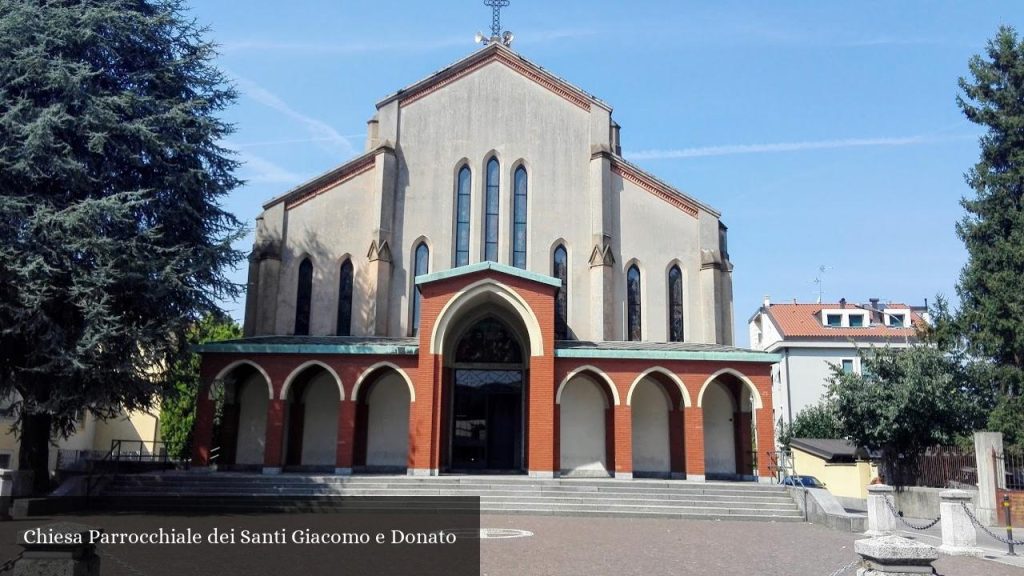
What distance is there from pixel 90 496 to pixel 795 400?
1545 inches

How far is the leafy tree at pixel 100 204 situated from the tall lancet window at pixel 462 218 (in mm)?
7836

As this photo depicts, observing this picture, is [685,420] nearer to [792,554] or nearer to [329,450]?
[792,554]

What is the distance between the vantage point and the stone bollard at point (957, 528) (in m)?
13.7

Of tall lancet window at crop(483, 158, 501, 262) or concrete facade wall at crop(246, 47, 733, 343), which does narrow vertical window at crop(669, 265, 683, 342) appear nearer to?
concrete facade wall at crop(246, 47, 733, 343)

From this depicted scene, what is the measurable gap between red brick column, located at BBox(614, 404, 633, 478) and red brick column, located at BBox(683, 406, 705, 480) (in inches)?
68.0

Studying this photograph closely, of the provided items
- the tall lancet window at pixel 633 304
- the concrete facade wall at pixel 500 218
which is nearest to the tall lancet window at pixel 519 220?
the concrete facade wall at pixel 500 218

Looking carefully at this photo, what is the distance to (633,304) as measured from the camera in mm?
25422

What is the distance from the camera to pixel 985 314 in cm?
2300

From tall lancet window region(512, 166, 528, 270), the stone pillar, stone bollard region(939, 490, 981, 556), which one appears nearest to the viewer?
stone bollard region(939, 490, 981, 556)

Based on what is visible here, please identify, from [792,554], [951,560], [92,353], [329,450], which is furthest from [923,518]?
[92,353]

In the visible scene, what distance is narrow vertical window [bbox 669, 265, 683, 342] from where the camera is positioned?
2534 cm

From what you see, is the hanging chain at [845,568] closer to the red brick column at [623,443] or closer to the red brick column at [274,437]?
the red brick column at [623,443]

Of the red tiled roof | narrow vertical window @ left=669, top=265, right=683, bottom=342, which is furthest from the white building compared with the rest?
narrow vertical window @ left=669, top=265, right=683, bottom=342

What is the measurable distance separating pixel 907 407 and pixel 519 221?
46.4 ft
